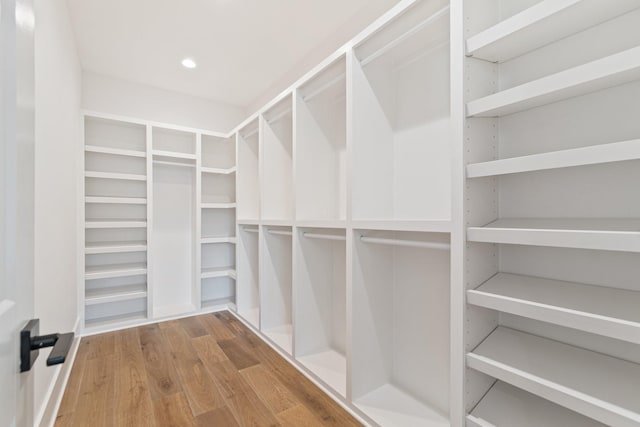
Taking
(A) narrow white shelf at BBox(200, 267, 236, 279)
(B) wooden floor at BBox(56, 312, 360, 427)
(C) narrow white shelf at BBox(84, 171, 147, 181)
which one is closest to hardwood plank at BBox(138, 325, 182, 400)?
(B) wooden floor at BBox(56, 312, 360, 427)

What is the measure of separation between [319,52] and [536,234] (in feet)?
7.64

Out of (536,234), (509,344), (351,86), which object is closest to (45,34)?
(351,86)

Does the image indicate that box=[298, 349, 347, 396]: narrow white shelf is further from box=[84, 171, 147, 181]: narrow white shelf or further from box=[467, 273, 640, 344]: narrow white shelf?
box=[84, 171, 147, 181]: narrow white shelf

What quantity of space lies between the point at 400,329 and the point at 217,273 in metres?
2.33

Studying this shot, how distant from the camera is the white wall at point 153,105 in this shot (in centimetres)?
308

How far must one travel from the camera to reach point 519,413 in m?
1.14

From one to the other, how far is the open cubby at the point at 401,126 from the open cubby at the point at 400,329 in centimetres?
20

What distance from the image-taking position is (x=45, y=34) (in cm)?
158

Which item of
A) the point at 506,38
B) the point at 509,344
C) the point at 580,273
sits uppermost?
the point at 506,38

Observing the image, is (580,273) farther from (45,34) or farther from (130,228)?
(130,228)

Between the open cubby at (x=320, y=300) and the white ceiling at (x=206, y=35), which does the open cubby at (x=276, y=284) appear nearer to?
the open cubby at (x=320, y=300)

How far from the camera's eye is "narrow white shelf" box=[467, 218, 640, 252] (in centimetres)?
80

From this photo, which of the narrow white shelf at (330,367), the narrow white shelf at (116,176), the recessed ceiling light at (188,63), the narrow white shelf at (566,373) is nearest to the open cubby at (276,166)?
the recessed ceiling light at (188,63)

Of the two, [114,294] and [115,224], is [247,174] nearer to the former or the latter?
[115,224]
